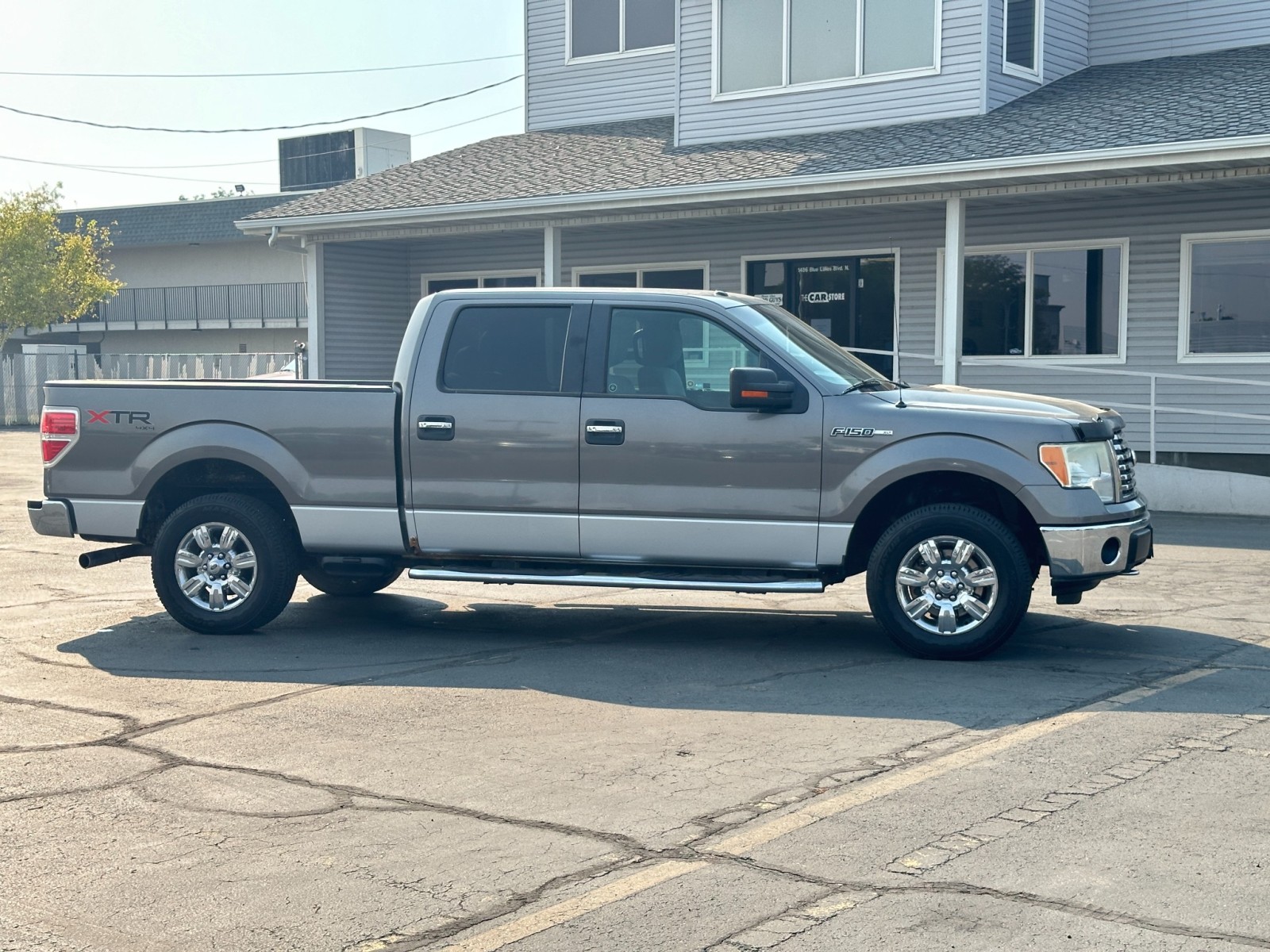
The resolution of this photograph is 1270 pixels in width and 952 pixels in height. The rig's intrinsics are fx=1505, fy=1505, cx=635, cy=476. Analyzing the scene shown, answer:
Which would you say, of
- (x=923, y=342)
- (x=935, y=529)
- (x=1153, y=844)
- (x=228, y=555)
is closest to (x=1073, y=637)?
(x=935, y=529)

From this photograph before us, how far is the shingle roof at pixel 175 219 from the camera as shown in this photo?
50.3 metres

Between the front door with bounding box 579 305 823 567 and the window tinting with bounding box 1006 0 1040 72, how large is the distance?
12.4m

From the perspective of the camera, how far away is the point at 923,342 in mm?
20141

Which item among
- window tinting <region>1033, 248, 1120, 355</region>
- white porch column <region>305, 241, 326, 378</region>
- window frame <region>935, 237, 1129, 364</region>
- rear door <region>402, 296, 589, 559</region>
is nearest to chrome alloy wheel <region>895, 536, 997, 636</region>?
rear door <region>402, 296, 589, 559</region>

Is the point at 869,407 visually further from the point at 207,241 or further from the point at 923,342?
the point at 207,241

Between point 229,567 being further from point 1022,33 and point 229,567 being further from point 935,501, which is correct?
point 1022,33

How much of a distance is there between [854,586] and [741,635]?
2556 mm

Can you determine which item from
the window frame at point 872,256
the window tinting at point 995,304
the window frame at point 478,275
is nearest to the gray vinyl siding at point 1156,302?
the window tinting at point 995,304

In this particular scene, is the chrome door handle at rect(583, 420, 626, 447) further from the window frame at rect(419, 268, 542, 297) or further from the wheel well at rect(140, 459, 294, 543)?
the window frame at rect(419, 268, 542, 297)

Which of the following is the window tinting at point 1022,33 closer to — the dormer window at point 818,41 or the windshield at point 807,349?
the dormer window at point 818,41

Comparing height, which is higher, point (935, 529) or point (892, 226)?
point (892, 226)

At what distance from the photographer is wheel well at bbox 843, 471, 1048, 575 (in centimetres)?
834

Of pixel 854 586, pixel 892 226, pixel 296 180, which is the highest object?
pixel 296 180

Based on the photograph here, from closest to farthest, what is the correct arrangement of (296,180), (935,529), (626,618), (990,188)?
(935,529)
(626,618)
(990,188)
(296,180)
